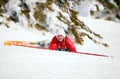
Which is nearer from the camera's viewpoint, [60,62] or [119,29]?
[60,62]

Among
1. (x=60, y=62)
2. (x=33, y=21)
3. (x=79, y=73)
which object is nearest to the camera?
(x=79, y=73)

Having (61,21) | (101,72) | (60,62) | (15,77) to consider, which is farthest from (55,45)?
(61,21)

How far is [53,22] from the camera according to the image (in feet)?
68.1

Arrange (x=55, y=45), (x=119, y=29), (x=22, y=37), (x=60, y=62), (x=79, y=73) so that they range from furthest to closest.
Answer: (x=119, y=29)
(x=22, y=37)
(x=55, y=45)
(x=60, y=62)
(x=79, y=73)

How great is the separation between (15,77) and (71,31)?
49.0 feet

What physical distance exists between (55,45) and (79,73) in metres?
5.92

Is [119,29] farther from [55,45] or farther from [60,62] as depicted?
[60,62]

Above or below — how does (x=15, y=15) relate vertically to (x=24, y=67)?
above

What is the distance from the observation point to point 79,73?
7434mm

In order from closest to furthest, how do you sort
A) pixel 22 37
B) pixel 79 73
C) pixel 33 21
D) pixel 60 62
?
1. pixel 79 73
2. pixel 60 62
3. pixel 22 37
4. pixel 33 21

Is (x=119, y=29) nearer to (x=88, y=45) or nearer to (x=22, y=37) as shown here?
(x=88, y=45)

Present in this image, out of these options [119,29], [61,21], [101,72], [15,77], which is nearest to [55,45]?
[101,72]

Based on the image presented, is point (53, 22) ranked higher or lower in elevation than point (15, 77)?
higher

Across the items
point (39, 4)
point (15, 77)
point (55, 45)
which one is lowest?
point (15, 77)
